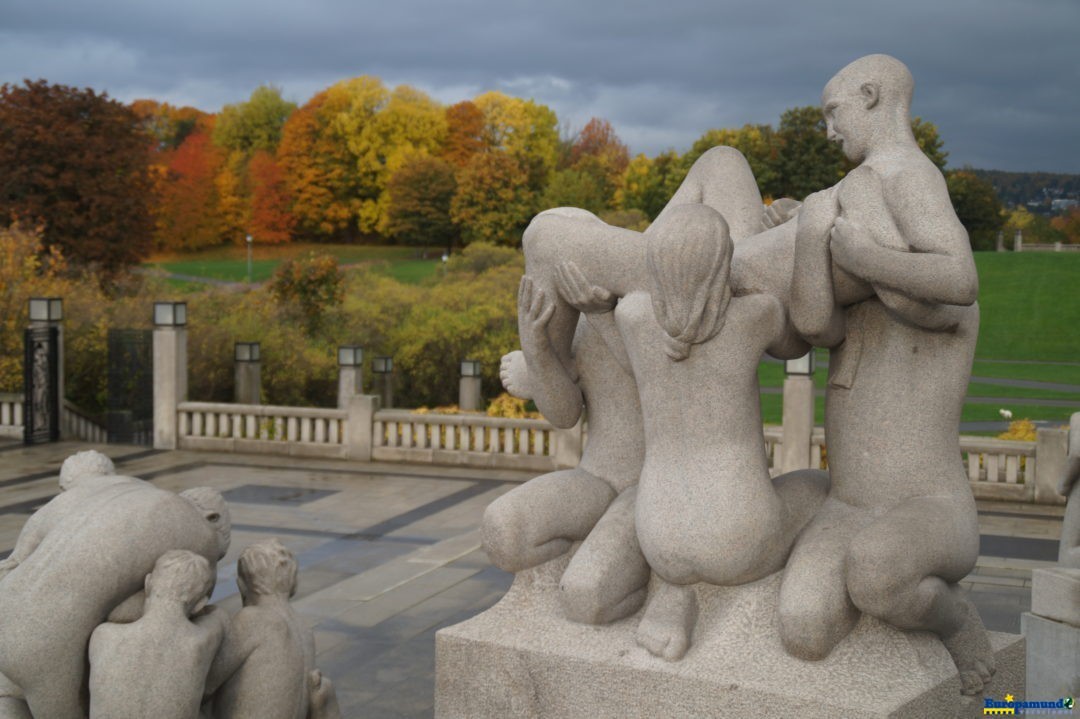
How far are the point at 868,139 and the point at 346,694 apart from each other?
14.0 ft

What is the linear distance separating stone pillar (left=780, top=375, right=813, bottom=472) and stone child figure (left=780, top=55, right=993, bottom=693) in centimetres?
869

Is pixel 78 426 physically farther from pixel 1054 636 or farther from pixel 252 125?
pixel 252 125

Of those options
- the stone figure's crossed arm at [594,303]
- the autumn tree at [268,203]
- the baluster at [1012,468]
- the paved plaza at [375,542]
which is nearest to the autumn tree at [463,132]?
the autumn tree at [268,203]

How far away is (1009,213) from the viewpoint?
5562cm

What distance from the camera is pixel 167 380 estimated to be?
1608 cm

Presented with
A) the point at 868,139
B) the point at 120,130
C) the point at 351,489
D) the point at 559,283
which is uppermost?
the point at 120,130

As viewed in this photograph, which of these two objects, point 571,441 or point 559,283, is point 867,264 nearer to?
point 559,283

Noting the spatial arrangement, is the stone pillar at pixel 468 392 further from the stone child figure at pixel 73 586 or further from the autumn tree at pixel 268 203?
the autumn tree at pixel 268 203

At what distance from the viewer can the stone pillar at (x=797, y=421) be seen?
12.7 m

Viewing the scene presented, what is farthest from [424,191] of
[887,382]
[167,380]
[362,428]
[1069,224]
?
[887,382]

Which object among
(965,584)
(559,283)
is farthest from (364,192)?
(559,283)

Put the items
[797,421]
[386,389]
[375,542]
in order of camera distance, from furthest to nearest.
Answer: [386,389] → [797,421] → [375,542]

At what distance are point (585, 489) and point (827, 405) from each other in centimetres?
97

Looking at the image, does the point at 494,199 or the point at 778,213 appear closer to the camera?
the point at 778,213
